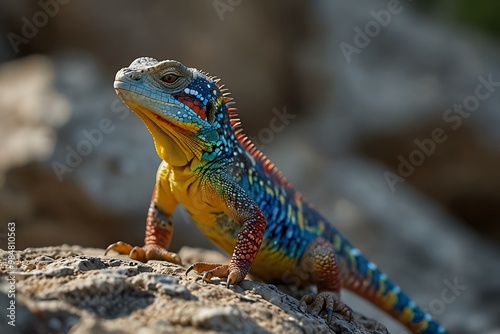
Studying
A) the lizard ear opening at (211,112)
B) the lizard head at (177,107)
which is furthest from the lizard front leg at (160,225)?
the lizard ear opening at (211,112)

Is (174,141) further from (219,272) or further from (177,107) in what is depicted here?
(219,272)

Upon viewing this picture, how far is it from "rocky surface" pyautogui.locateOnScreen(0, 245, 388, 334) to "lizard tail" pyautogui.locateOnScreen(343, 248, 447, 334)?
225 centimetres

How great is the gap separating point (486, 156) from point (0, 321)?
1407cm

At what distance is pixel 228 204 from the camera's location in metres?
6.54

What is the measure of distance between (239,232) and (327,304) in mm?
1290

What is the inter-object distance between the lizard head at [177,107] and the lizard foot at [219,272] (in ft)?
3.77

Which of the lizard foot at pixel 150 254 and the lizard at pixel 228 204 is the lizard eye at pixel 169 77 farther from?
the lizard foot at pixel 150 254

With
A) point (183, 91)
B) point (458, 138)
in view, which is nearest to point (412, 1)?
point (458, 138)

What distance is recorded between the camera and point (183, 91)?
6379 mm

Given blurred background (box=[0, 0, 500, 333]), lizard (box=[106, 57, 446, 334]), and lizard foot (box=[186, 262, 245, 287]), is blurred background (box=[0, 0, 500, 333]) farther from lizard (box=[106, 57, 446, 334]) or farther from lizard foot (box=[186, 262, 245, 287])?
lizard foot (box=[186, 262, 245, 287])

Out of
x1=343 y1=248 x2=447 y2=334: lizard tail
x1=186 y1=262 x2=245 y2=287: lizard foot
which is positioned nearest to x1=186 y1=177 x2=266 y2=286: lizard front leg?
x1=186 y1=262 x2=245 y2=287: lizard foot

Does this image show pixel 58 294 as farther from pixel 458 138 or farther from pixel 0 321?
pixel 458 138

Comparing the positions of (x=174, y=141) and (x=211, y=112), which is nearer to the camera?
(x=174, y=141)

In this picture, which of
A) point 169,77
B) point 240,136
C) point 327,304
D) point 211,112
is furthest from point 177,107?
point 327,304
